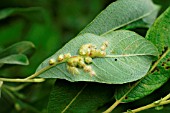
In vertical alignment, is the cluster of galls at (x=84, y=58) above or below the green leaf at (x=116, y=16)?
Result: below

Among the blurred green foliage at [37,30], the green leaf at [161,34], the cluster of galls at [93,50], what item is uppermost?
the green leaf at [161,34]

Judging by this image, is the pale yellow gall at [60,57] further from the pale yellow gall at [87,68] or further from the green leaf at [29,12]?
the green leaf at [29,12]

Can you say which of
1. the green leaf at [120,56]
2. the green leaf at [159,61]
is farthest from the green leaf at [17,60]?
the green leaf at [159,61]

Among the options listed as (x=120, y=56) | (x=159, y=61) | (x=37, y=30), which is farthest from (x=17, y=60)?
(x=37, y=30)

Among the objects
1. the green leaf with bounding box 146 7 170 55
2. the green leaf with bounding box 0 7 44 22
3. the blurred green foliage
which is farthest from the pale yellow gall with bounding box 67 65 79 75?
the green leaf with bounding box 0 7 44 22

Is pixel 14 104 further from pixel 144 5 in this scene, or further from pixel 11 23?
pixel 11 23
